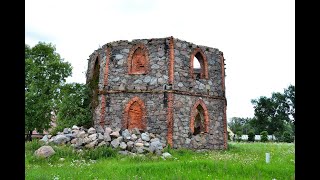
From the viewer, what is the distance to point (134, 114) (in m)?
17.9

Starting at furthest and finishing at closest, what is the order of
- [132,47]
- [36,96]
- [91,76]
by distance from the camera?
[36,96], [91,76], [132,47]

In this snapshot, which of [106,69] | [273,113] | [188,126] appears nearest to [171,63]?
[188,126]

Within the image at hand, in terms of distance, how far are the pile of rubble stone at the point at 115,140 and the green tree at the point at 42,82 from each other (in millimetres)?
7095

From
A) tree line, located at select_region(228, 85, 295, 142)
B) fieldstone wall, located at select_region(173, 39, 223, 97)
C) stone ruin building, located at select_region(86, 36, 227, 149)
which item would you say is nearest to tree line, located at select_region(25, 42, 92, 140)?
stone ruin building, located at select_region(86, 36, 227, 149)

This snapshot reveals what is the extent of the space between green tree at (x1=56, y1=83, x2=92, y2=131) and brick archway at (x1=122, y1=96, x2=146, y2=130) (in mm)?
3009

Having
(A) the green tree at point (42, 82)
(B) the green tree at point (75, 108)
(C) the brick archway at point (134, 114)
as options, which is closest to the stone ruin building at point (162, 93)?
(C) the brick archway at point (134, 114)

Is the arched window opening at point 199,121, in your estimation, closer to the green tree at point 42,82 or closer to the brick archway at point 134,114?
the brick archway at point 134,114

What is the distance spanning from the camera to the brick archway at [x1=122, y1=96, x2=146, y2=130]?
58.3ft

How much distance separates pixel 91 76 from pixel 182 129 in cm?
739

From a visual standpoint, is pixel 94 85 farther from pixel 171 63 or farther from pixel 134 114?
pixel 171 63
